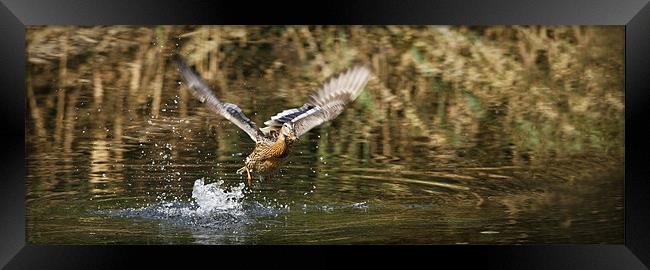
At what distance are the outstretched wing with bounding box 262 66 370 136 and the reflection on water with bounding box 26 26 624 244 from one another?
0.34 feet

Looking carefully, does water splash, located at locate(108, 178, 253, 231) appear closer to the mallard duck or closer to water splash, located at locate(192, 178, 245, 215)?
water splash, located at locate(192, 178, 245, 215)

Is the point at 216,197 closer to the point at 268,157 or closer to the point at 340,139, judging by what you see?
the point at 268,157

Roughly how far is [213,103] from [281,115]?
33cm

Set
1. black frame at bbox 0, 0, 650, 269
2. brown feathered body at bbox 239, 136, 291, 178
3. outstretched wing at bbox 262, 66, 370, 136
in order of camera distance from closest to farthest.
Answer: black frame at bbox 0, 0, 650, 269, outstretched wing at bbox 262, 66, 370, 136, brown feathered body at bbox 239, 136, 291, 178

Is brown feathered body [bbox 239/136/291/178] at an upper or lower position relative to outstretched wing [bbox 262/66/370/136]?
lower

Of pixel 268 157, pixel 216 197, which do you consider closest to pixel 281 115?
pixel 268 157

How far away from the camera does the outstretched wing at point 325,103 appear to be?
5.86 metres

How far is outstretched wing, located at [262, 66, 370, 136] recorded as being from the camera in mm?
5863

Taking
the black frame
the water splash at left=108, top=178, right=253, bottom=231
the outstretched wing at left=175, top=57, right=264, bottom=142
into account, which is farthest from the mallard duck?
the black frame

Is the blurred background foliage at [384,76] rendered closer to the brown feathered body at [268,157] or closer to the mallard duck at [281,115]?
the mallard duck at [281,115]

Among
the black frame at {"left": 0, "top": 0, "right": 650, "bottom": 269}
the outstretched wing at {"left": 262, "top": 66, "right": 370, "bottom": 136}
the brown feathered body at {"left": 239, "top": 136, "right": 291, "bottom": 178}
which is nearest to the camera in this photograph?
the black frame at {"left": 0, "top": 0, "right": 650, "bottom": 269}

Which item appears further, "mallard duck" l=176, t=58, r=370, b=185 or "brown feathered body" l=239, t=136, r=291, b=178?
"brown feathered body" l=239, t=136, r=291, b=178

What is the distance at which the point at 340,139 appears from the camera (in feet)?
20.7
